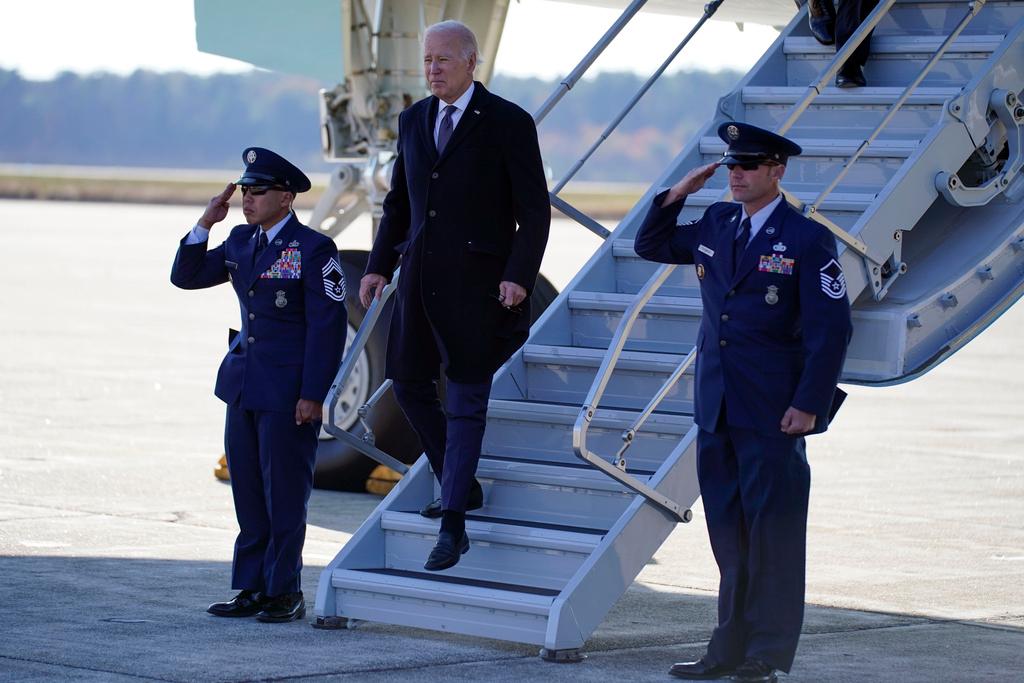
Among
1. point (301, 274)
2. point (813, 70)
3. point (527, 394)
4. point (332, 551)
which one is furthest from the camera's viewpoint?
point (332, 551)

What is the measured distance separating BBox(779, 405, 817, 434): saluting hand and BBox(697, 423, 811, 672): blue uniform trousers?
3.4 inches

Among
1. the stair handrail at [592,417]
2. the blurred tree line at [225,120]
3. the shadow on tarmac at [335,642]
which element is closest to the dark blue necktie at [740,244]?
the stair handrail at [592,417]

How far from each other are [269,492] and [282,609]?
1.32ft

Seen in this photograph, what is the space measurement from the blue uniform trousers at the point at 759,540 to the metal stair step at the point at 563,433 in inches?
28.6

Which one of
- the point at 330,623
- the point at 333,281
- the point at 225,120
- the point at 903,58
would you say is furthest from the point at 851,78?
the point at 225,120

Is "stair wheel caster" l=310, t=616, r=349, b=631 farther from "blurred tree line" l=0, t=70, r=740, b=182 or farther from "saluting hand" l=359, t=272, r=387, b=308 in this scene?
"blurred tree line" l=0, t=70, r=740, b=182

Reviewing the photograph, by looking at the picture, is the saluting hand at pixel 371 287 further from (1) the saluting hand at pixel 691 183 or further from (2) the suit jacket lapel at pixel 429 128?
(1) the saluting hand at pixel 691 183

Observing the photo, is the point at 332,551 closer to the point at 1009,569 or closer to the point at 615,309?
the point at 615,309

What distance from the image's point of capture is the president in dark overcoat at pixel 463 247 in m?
5.75

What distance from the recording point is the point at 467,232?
5.79 meters

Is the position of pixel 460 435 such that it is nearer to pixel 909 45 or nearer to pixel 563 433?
pixel 563 433

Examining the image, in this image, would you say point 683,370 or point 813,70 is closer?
point 683,370

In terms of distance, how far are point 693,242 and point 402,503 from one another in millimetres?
1505

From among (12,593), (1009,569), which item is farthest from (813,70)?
(12,593)
